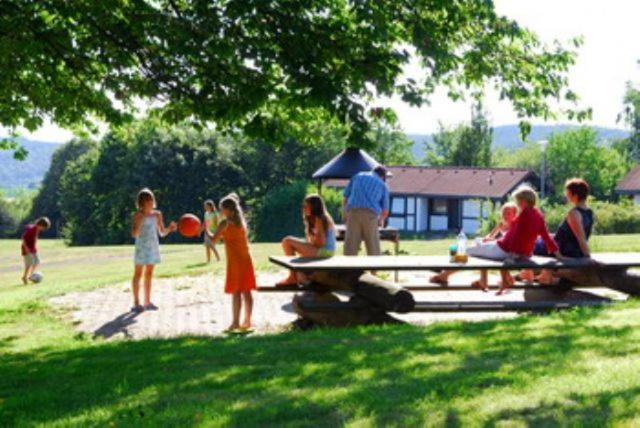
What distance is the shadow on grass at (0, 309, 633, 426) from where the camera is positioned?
6.34 metres

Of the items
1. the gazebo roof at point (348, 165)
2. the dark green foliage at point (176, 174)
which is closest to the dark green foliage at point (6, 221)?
the dark green foliage at point (176, 174)

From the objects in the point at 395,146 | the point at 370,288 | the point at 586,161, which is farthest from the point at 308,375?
the point at 586,161

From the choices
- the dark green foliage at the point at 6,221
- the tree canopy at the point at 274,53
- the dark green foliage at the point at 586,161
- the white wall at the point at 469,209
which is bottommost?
the dark green foliage at the point at 6,221

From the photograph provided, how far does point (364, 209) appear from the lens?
47.3ft

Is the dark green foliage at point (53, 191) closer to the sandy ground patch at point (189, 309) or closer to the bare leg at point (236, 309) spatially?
the sandy ground patch at point (189, 309)

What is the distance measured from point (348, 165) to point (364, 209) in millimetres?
3983

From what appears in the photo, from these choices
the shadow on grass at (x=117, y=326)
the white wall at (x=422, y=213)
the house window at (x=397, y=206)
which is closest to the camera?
the shadow on grass at (x=117, y=326)

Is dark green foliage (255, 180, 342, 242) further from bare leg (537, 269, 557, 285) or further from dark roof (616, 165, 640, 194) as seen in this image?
bare leg (537, 269, 557, 285)

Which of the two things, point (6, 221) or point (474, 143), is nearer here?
point (474, 143)

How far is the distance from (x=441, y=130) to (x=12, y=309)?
95892 mm

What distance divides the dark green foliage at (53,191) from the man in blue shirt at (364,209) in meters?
97.0

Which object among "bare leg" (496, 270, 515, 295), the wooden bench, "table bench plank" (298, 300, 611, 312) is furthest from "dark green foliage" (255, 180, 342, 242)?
"table bench plank" (298, 300, 611, 312)

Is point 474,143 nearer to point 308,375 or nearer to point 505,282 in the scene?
point 505,282

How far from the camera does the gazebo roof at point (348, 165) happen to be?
714 inches
